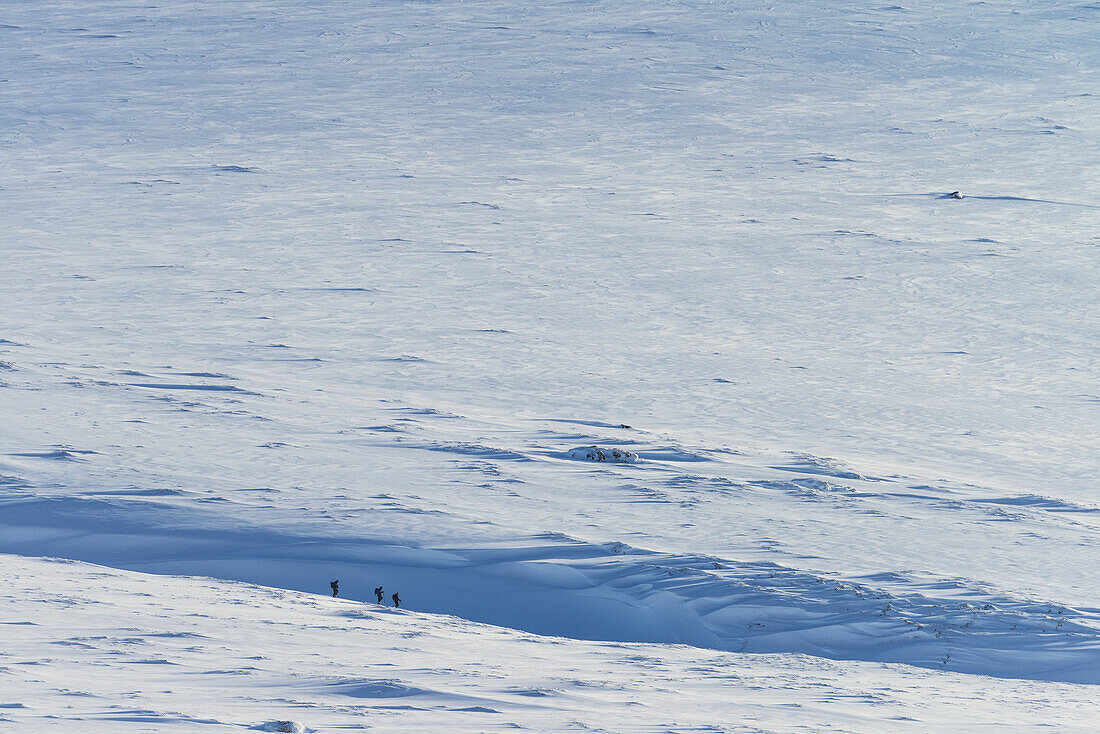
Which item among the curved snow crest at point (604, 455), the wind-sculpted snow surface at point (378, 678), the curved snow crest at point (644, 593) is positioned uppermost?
the wind-sculpted snow surface at point (378, 678)

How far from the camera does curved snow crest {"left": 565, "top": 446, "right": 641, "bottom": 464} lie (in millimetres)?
7348

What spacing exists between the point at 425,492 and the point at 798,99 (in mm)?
13993

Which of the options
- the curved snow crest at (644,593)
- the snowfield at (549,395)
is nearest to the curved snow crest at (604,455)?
the snowfield at (549,395)

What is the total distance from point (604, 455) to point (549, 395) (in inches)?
57.5

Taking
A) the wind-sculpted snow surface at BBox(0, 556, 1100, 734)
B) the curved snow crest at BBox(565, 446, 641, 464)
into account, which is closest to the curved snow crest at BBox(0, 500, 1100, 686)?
the wind-sculpted snow surface at BBox(0, 556, 1100, 734)

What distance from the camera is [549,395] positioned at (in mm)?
8789

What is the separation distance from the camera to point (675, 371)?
9391 mm

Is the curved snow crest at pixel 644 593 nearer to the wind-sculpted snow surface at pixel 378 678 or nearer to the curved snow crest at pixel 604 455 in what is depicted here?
the wind-sculpted snow surface at pixel 378 678

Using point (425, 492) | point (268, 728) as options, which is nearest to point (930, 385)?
→ point (425, 492)

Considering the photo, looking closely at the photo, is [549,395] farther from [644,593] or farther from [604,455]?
[644,593]

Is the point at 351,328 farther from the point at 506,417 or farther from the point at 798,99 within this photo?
the point at 798,99

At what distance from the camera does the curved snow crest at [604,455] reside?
735 centimetres

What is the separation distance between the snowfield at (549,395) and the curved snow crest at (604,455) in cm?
3

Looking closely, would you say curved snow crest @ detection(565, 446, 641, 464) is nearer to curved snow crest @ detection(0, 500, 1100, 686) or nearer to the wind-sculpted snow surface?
curved snow crest @ detection(0, 500, 1100, 686)
